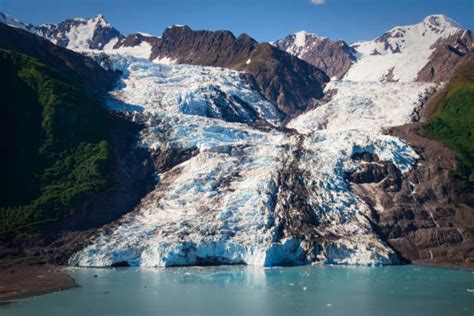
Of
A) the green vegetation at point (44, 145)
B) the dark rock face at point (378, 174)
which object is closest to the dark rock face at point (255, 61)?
the dark rock face at point (378, 174)

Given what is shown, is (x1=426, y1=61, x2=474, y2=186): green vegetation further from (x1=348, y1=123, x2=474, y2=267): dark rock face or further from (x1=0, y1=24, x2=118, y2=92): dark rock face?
(x1=0, y1=24, x2=118, y2=92): dark rock face

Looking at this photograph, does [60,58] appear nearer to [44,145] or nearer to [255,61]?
[44,145]

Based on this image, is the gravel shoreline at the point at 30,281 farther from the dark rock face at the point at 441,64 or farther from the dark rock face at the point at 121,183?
the dark rock face at the point at 441,64

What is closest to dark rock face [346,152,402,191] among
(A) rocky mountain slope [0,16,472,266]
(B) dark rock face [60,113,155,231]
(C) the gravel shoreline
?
(A) rocky mountain slope [0,16,472,266]

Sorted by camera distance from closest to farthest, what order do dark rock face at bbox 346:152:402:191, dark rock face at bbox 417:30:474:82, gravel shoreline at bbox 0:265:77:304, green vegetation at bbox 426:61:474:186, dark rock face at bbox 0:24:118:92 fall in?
1. gravel shoreline at bbox 0:265:77:304
2. dark rock face at bbox 346:152:402:191
3. green vegetation at bbox 426:61:474:186
4. dark rock face at bbox 0:24:118:92
5. dark rock face at bbox 417:30:474:82

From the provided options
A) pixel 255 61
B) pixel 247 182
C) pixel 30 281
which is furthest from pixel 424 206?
pixel 255 61

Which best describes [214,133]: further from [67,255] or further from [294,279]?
[294,279]
